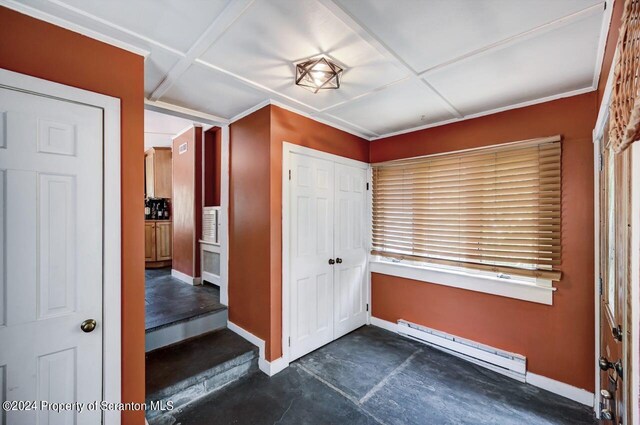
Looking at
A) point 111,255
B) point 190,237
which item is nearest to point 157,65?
point 111,255

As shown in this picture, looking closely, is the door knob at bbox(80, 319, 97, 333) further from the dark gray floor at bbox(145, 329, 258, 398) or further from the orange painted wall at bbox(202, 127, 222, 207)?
the orange painted wall at bbox(202, 127, 222, 207)

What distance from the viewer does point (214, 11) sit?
52.6 inches

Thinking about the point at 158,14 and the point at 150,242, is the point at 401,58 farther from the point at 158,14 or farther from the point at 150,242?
the point at 150,242

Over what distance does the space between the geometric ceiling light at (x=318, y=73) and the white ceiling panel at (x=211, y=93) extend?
1.72 feet

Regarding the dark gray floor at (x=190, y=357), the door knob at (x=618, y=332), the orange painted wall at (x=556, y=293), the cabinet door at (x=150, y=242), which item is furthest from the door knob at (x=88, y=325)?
the cabinet door at (x=150, y=242)

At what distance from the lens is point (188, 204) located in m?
4.18

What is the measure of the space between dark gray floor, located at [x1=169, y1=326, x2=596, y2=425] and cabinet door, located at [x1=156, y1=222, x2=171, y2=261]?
3.73m

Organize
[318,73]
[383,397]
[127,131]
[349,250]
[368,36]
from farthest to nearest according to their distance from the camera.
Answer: [349,250] → [383,397] → [318,73] → [127,131] → [368,36]

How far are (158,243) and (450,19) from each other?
5577 millimetres

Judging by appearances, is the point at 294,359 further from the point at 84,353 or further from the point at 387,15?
the point at 387,15

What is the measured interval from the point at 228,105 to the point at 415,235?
2.44 metres

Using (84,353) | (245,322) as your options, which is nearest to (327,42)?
(84,353)

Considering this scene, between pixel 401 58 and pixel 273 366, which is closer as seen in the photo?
pixel 401 58

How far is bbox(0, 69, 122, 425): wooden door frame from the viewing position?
1515mm
